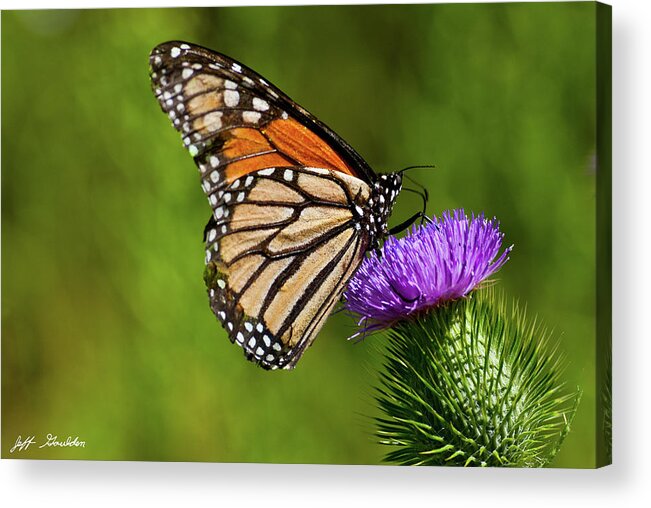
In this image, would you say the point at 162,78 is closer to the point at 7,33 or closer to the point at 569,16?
the point at 7,33

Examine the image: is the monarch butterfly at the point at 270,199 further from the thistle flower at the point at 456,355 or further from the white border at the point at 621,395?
the white border at the point at 621,395

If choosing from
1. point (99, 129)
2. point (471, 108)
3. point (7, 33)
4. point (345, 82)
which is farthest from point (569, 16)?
point (7, 33)

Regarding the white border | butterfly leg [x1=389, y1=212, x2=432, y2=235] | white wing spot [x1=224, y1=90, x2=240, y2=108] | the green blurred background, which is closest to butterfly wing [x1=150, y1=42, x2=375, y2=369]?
white wing spot [x1=224, y1=90, x2=240, y2=108]

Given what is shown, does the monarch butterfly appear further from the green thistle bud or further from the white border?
the white border

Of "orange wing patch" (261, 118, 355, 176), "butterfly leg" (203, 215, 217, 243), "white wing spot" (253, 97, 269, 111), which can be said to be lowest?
"butterfly leg" (203, 215, 217, 243)

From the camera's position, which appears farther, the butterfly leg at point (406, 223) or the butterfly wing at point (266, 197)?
the butterfly leg at point (406, 223)
